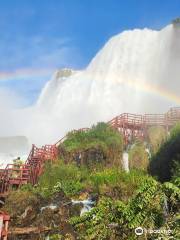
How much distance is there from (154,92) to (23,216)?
125ft

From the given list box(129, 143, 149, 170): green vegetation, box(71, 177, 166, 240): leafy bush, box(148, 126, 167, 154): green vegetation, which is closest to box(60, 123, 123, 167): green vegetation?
box(129, 143, 149, 170): green vegetation

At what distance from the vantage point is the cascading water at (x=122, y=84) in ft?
174

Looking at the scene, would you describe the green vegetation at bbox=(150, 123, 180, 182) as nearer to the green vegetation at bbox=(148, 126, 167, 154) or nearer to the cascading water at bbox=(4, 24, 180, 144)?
the green vegetation at bbox=(148, 126, 167, 154)

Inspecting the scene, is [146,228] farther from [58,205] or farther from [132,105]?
[132,105]

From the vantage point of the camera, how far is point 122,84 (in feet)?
188

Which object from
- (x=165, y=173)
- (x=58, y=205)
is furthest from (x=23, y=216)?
(x=165, y=173)

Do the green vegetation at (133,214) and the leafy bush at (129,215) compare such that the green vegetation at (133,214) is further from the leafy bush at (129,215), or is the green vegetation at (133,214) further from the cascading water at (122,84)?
the cascading water at (122,84)

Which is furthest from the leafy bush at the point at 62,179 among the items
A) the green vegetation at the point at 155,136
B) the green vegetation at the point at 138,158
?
the green vegetation at the point at 155,136

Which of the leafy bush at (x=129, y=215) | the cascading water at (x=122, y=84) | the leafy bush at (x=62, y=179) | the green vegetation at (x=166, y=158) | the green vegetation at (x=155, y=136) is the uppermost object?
the cascading water at (x=122, y=84)

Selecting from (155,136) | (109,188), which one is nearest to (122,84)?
(155,136)

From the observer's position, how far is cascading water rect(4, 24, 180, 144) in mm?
53188

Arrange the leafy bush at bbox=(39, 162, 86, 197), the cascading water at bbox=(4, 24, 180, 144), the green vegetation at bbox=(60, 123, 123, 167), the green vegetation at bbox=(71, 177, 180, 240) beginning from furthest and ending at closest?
the cascading water at bbox=(4, 24, 180, 144), the green vegetation at bbox=(60, 123, 123, 167), the leafy bush at bbox=(39, 162, 86, 197), the green vegetation at bbox=(71, 177, 180, 240)

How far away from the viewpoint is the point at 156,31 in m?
56.2

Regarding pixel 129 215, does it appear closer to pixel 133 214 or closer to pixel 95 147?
pixel 133 214
